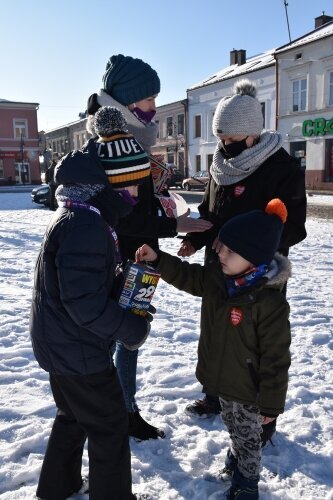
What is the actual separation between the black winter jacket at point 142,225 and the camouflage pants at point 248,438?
36.2 inches

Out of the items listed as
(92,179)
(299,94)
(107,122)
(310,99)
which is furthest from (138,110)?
(299,94)

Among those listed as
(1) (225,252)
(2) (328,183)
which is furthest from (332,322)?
(2) (328,183)

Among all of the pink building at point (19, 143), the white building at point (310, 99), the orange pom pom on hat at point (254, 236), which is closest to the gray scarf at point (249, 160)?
the orange pom pom on hat at point (254, 236)

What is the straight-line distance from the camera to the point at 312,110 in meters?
24.8

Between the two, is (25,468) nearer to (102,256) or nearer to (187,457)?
(187,457)

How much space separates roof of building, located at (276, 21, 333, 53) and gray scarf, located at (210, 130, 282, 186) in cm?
2469

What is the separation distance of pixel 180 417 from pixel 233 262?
54.7 inches

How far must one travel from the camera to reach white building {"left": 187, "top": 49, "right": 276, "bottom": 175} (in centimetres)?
2755

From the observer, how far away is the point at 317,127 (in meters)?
24.7

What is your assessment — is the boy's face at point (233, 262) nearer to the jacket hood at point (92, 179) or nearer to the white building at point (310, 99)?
the jacket hood at point (92, 179)

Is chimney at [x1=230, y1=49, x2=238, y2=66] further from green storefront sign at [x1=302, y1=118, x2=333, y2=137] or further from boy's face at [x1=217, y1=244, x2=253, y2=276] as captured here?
boy's face at [x1=217, y1=244, x2=253, y2=276]

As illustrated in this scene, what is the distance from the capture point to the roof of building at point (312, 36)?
23.8m

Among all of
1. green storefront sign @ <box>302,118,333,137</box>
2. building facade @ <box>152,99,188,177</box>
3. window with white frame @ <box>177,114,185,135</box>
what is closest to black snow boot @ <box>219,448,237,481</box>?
green storefront sign @ <box>302,118,333,137</box>

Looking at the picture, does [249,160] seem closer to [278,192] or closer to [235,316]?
[278,192]
